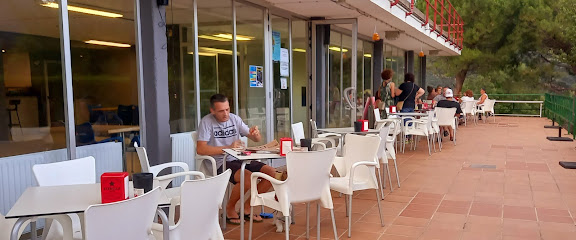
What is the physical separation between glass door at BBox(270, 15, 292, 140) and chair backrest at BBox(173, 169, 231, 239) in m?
5.01

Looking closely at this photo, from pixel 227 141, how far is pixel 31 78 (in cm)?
180

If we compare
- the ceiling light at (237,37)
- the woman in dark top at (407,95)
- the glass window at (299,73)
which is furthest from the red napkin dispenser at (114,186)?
the woman in dark top at (407,95)

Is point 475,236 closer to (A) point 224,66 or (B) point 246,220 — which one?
(B) point 246,220

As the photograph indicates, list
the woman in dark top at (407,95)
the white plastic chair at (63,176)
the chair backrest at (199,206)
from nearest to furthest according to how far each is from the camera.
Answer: the chair backrest at (199,206) → the white plastic chair at (63,176) → the woman in dark top at (407,95)

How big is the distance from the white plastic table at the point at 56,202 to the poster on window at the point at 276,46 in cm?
504

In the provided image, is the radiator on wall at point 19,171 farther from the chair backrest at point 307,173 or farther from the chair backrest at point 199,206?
the chair backrest at point 307,173

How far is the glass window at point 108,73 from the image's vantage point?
4.50 meters

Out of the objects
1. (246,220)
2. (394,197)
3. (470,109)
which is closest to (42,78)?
(246,220)

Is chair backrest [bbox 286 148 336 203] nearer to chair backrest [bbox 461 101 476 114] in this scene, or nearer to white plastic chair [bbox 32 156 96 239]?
white plastic chair [bbox 32 156 96 239]

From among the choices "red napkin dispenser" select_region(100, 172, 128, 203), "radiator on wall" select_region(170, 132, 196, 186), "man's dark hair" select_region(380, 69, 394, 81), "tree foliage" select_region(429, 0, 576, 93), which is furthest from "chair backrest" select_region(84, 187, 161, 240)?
"tree foliage" select_region(429, 0, 576, 93)

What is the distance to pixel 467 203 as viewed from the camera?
514 cm

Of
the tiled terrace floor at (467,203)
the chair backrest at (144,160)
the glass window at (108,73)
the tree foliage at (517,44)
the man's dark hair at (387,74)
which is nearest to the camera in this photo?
the chair backrest at (144,160)

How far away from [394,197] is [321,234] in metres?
1.60

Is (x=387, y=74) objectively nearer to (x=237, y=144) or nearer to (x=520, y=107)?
(x=237, y=144)
